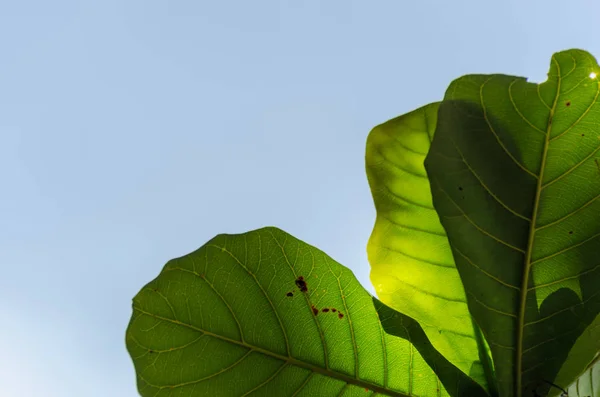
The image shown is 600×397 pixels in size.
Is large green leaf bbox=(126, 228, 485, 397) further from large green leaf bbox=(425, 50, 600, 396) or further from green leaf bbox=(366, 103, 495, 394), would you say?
large green leaf bbox=(425, 50, 600, 396)

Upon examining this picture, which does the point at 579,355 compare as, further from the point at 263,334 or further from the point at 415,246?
the point at 263,334

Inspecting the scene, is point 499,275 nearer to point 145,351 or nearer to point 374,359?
point 374,359

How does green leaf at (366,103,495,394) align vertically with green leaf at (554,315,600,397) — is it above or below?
above

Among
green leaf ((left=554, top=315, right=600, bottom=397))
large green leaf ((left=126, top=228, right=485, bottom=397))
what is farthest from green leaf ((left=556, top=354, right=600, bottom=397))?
large green leaf ((left=126, top=228, right=485, bottom=397))

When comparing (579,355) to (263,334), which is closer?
(579,355)

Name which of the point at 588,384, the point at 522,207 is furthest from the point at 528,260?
the point at 588,384

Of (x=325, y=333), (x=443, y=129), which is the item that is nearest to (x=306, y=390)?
(x=325, y=333)
